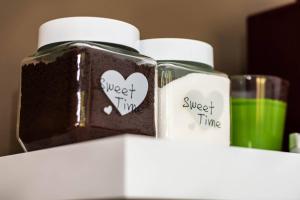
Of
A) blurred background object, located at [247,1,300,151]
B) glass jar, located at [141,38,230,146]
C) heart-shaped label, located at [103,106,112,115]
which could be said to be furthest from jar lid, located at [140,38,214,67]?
blurred background object, located at [247,1,300,151]

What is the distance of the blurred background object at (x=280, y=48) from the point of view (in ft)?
3.15

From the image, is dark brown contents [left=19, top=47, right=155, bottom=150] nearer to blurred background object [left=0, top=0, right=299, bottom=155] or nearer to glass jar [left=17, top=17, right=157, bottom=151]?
glass jar [left=17, top=17, right=157, bottom=151]

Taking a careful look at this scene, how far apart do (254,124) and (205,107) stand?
0.17 m

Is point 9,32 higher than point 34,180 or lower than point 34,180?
higher

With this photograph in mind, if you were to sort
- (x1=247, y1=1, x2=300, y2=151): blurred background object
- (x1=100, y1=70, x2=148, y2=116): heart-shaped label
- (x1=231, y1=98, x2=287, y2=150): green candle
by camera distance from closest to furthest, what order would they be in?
(x1=100, y1=70, x2=148, y2=116): heart-shaped label < (x1=231, y1=98, x2=287, y2=150): green candle < (x1=247, y1=1, x2=300, y2=151): blurred background object

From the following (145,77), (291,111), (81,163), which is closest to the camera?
(81,163)

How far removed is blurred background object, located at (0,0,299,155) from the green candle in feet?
0.56

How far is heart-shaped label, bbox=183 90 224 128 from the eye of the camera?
27.3 inches

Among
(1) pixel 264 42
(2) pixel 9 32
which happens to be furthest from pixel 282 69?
(2) pixel 9 32

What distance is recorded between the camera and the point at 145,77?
658 millimetres

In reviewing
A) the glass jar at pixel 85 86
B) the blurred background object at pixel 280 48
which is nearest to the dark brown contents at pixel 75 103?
the glass jar at pixel 85 86

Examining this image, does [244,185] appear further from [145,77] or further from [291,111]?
[291,111]

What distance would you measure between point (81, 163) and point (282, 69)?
527 mm

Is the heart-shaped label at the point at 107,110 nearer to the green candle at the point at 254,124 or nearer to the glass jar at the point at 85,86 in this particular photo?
the glass jar at the point at 85,86
